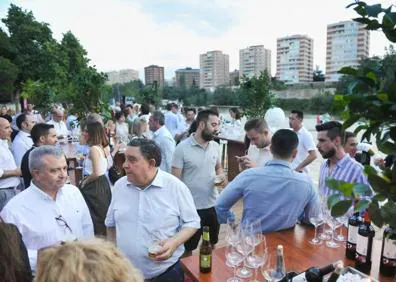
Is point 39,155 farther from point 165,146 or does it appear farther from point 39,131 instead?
point 165,146

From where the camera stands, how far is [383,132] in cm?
77

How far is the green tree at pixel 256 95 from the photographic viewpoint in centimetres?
646

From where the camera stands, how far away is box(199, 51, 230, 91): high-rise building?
66250 millimetres

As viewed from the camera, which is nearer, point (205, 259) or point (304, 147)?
point (205, 259)

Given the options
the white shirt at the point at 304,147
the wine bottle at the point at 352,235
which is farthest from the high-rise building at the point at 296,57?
the wine bottle at the point at 352,235

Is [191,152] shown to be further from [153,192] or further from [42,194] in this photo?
[42,194]

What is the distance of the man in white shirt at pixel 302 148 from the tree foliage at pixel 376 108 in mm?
4154

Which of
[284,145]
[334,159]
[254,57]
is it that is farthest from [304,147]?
[254,57]

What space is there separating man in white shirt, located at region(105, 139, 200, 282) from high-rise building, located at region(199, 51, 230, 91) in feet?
211

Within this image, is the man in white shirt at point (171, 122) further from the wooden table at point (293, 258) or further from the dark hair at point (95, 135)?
the wooden table at point (293, 258)

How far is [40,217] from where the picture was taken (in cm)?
212

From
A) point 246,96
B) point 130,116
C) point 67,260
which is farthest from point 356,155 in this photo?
point 130,116

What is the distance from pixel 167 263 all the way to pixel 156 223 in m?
0.33

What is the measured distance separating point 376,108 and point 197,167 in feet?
9.45
